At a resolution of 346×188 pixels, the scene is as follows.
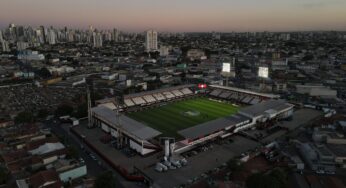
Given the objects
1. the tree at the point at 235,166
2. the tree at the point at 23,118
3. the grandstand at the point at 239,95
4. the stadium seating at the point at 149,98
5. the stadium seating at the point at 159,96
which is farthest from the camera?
the stadium seating at the point at 159,96

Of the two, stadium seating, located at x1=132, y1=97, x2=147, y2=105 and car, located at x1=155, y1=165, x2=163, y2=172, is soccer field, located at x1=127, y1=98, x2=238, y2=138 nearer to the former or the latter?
stadium seating, located at x1=132, y1=97, x2=147, y2=105

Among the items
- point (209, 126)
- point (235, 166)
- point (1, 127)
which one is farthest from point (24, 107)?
point (235, 166)

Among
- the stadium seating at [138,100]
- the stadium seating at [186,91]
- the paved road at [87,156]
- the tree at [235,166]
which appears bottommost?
the paved road at [87,156]

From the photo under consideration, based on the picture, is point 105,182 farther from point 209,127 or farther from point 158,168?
point 209,127

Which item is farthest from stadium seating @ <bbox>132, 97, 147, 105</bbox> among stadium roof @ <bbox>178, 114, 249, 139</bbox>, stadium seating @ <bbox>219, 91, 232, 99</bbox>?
stadium roof @ <bbox>178, 114, 249, 139</bbox>

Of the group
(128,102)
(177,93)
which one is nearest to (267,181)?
(128,102)

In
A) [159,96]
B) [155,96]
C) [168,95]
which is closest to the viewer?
[155,96]

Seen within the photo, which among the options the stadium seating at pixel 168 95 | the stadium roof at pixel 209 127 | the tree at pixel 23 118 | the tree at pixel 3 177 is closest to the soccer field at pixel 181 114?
the stadium seating at pixel 168 95

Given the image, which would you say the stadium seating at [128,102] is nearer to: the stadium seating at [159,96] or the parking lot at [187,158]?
the stadium seating at [159,96]

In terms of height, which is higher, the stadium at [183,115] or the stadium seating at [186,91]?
the stadium seating at [186,91]
